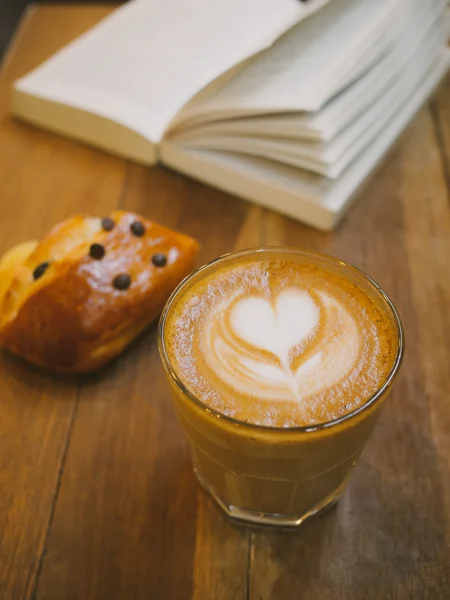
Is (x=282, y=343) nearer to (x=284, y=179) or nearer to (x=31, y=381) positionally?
(x=31, y=381)

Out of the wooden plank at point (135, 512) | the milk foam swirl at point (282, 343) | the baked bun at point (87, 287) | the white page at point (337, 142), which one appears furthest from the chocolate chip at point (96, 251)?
the white page at point (337, 142)

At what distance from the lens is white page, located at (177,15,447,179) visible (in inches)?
39.6

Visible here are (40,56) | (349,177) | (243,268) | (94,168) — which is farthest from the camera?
(40,56)

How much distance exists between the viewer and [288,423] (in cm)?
57

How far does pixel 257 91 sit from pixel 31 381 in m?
0.58

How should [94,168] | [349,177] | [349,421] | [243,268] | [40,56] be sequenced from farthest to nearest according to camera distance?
[40,56], [94,168], [349,177], [243,268], [349,421]

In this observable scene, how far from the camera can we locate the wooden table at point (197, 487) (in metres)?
0.67

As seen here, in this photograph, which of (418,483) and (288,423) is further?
(418,483)

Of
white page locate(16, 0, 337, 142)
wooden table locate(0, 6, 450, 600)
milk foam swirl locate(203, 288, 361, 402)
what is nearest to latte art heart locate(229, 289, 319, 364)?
milk foam swirl locate(203, 288, 361, 402)

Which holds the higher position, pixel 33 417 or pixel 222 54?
pixel 222 54

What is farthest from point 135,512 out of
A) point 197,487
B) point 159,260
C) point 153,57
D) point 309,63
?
point 153,57

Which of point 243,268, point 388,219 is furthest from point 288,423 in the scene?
point 388,219

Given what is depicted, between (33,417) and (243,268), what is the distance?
34cm

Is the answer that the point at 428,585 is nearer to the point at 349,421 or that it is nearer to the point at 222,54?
the point at 349,421
